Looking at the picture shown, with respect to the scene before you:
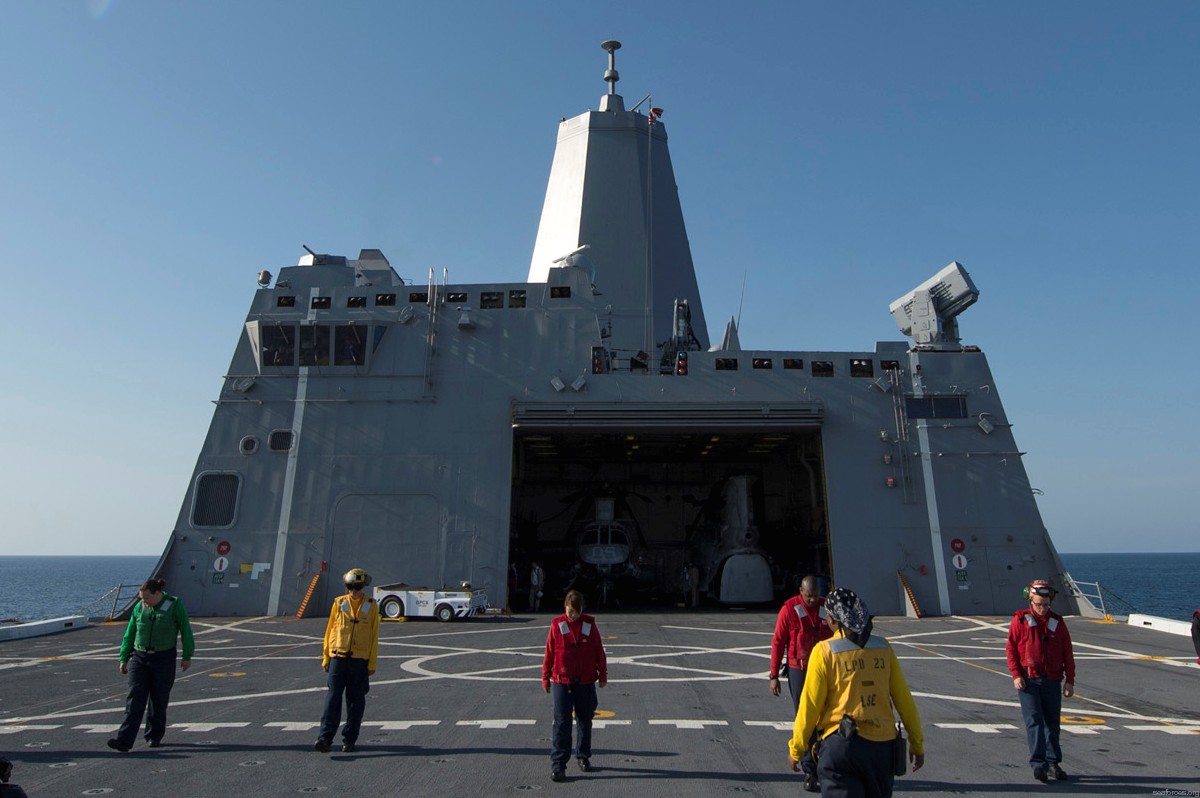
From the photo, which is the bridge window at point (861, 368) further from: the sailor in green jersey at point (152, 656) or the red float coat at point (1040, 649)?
the sailor in green jersey at point (152, 656)

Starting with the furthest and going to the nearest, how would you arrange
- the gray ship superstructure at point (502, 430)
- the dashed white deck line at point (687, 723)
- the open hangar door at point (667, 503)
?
the open hangar door at point (667, 503) < the gray ship superstructure at point (502, 430) < the dashed white deck line at point (687, 723)

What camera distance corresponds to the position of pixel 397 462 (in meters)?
24.5

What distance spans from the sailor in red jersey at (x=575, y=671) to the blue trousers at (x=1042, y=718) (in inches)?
157

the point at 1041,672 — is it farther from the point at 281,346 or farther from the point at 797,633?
the point at 281,346

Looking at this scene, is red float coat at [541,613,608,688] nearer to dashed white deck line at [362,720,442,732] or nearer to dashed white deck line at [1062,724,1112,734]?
dashed white deck line at [362,720,442,732]

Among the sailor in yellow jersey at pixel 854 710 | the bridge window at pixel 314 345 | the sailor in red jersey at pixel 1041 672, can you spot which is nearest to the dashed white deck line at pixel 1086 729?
the sailor in red jersey at pixel 1041 672

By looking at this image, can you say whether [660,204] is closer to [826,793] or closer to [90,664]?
[90,664]

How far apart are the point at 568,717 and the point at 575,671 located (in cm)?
41

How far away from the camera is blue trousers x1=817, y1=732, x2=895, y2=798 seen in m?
4.26

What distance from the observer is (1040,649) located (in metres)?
7.09

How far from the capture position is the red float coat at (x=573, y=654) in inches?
275

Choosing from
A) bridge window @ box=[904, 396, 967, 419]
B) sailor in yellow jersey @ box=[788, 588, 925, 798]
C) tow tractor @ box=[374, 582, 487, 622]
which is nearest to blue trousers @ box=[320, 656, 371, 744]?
sailor in yellow jersey @ box=[788, 588, 925, 798]

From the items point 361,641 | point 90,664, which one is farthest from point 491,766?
point 90,664

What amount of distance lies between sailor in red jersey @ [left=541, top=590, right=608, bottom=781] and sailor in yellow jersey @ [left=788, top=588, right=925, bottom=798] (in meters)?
2.77
